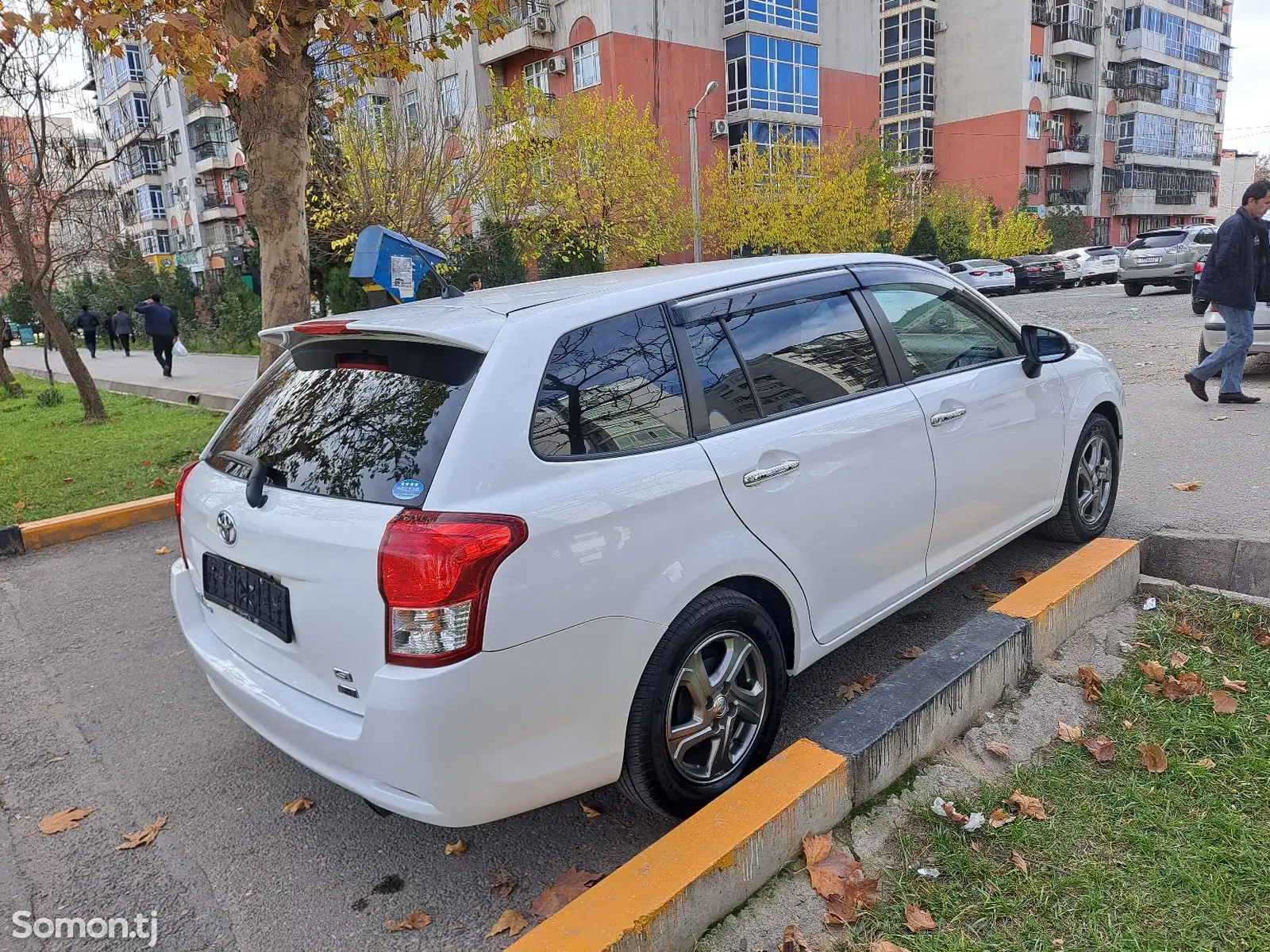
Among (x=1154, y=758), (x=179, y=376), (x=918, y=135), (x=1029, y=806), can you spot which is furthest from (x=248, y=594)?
(x=918, y=135)

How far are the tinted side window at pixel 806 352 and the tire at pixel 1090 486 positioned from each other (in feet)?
5.91

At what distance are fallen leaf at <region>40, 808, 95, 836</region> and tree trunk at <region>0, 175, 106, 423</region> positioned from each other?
10.9 meters

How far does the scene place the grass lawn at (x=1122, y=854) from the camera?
2275 mm

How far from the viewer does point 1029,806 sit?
276 cm

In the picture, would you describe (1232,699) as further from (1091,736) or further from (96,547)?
(96,547)

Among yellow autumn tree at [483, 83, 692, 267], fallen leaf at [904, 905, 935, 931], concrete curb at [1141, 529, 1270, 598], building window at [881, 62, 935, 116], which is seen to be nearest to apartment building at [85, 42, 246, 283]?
yellow autumn tree at [483, 83, 692, 267]

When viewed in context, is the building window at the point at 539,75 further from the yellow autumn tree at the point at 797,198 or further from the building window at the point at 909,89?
the building window at the point at 909,89

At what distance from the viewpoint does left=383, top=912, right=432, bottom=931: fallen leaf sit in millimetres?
2512

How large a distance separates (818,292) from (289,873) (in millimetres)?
2791

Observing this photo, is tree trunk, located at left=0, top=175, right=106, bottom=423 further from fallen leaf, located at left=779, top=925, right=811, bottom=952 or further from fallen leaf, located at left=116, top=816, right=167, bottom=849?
fallen leaf, located at left=779, top=925, right=811, bottom=952

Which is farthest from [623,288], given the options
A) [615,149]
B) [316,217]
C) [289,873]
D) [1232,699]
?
[615,149]

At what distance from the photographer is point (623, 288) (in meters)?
2.96

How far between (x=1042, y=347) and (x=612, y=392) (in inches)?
108

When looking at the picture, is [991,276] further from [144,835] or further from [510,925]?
[144,835]
